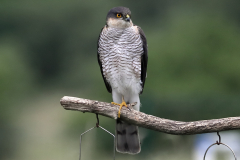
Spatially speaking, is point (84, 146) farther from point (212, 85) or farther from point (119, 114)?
point (119, 114)

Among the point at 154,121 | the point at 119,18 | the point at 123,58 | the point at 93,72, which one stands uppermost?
the point at 119,18

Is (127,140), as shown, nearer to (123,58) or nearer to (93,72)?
(123,58)

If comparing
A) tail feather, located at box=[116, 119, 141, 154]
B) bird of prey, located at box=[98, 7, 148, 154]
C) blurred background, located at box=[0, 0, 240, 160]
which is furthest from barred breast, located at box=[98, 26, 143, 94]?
blurred background, located at box=[0, 0, 240, 160]

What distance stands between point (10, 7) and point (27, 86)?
3639 mm

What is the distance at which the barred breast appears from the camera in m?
2.78

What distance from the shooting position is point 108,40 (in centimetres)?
279

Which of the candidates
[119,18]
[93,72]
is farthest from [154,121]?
[93,72]

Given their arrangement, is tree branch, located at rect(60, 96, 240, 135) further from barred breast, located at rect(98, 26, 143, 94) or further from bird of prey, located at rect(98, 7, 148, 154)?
barred breast, located at rect(98, 26, 143, 94)

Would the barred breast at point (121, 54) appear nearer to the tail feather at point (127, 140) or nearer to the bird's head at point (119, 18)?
the bird's head at point (119, 18)

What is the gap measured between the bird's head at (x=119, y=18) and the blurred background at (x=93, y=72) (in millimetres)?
4017

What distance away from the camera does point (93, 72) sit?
1039 cm

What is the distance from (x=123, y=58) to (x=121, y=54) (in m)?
0.03

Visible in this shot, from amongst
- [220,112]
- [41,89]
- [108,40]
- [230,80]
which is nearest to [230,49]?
[230,80]

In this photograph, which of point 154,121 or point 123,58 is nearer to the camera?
point 154,121
